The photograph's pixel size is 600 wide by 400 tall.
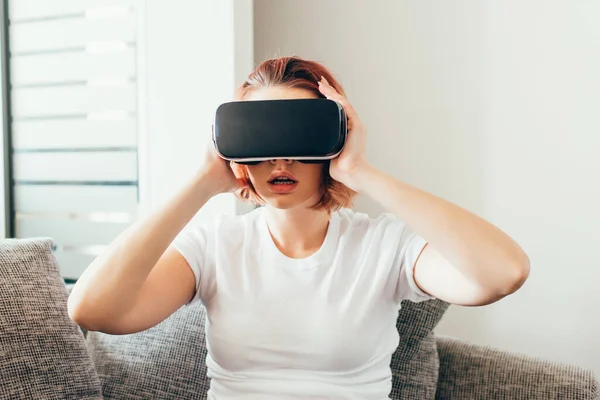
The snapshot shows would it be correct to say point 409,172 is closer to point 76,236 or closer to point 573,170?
point 573,170

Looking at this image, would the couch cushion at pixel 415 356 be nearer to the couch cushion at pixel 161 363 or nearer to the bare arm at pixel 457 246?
the bare arm at pixel 457 246

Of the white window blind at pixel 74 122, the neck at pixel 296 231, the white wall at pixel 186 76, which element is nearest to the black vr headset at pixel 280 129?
the neck at pixel 296 231

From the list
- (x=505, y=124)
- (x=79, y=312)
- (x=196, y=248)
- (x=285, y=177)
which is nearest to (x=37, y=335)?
(x=79, y=312)

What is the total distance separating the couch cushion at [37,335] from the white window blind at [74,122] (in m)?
0.97

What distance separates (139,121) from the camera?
1.94 meters

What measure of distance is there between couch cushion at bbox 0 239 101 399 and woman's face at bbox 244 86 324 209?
497mm

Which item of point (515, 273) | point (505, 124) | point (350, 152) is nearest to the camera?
point (515, 273)

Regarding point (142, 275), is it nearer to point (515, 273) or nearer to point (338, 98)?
point (338, 98)

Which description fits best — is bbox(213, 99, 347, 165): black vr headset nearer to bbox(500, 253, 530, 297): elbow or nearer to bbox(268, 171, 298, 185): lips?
bbox(268, 171, 298, 185): lips

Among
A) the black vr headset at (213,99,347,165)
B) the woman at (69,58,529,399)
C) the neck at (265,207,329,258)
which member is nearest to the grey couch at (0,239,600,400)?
the woman at (69,58,529,399)

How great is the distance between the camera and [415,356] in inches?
48.6

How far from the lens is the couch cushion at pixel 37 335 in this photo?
3.40 feet

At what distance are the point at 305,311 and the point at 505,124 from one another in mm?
943

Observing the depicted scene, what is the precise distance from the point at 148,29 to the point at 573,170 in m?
1.32
